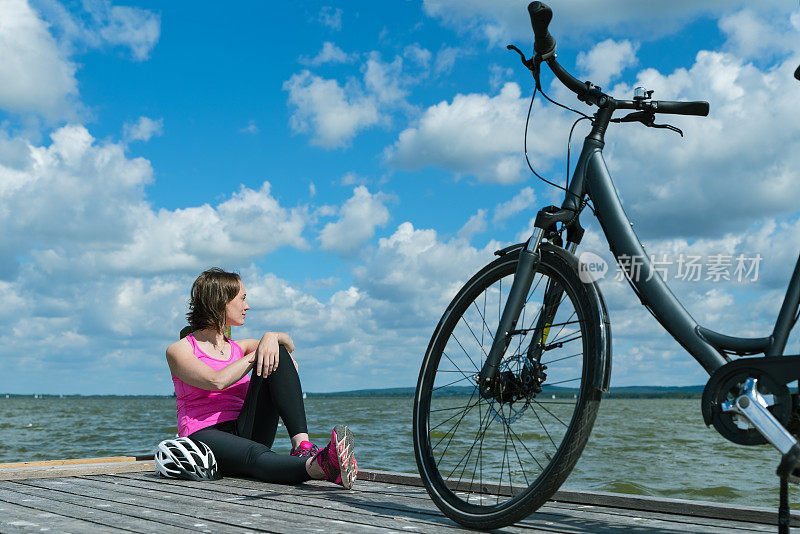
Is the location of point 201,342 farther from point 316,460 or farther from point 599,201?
Result: point 599,201

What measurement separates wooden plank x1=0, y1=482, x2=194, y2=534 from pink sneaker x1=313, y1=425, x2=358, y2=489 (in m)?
0.83

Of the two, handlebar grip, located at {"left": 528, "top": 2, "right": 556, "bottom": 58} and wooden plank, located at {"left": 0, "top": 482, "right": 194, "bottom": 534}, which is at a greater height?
handlebar grip, located at {"left": 528, "top": 2, "right": 556, "bottom": 58}

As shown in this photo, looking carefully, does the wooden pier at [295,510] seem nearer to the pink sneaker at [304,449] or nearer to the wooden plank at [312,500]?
the wooden plank at [312,500]

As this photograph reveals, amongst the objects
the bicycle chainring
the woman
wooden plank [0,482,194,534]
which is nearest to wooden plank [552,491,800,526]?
the bicycle chainring

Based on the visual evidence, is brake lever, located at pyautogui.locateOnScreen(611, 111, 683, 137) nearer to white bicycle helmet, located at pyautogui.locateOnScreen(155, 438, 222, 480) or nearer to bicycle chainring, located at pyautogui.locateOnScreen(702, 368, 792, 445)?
bicycle chainring, located at pyautogui.locateOnScreen(702, 368, 792, 445)

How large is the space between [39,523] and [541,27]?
2.26 m

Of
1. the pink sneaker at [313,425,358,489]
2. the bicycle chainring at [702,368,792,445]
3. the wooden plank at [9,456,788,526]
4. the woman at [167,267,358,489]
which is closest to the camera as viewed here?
the bicycle chainring at [702,368,792,445]

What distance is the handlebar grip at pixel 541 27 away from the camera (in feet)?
7.99

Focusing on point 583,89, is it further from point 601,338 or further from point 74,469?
point 74,469

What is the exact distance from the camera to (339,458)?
310 centimetres

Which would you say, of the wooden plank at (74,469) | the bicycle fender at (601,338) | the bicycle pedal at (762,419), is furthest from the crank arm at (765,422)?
the wooden plank at (74,469)

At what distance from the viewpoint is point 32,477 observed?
12.0 ft

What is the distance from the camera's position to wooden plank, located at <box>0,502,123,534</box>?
2.29m

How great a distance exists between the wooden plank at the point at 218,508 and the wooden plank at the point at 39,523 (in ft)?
0.93
